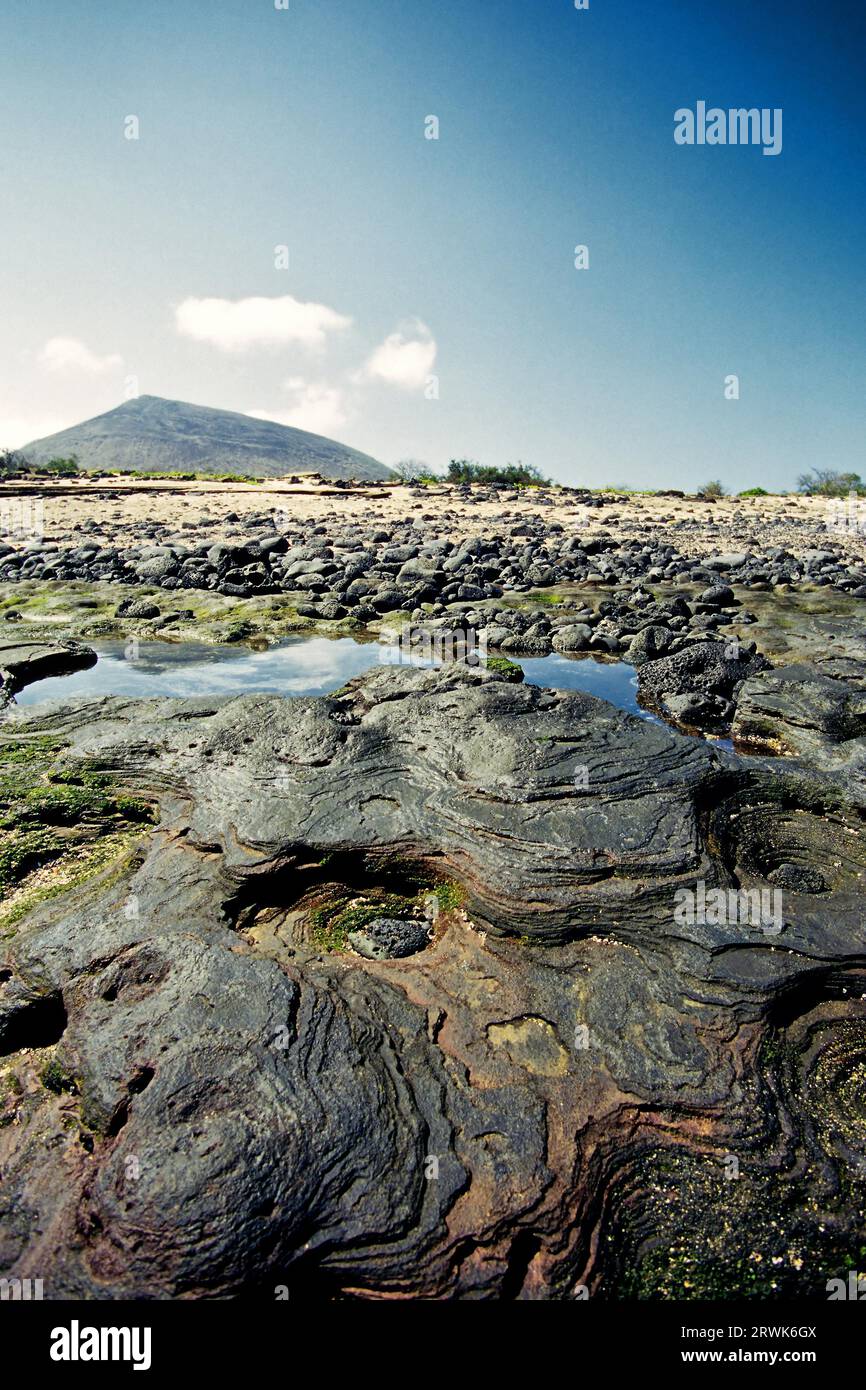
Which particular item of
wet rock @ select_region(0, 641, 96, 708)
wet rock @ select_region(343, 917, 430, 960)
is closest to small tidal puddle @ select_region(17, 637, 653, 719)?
wet rock @ select_region(0, 641, 96, 708)

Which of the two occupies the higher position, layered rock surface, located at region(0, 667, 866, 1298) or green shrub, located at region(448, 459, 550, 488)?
green shrub, located at region(448, 459, 550, 488)

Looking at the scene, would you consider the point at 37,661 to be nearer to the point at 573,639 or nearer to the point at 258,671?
the point at 258,671

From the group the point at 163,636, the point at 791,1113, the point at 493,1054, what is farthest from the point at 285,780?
the point at 163,636

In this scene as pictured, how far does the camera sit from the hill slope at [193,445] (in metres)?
116

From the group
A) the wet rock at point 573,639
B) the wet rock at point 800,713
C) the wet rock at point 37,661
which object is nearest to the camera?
the wet rock at point 800,713

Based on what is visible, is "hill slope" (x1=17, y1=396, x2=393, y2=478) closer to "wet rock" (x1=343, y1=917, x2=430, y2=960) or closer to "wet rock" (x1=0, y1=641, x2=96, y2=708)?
"wet rock" (x1=0, y1=641, x2=96, y2=708)

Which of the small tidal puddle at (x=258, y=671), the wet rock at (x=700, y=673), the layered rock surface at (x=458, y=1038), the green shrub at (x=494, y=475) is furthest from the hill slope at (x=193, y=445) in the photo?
the layered rock surface at (x=458, y=1038)

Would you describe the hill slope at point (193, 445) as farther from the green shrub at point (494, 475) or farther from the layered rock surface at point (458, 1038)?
the layered rock surface at point (458, 1038)

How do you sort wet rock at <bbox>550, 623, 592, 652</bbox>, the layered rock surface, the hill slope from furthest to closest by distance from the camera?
the hill slope → wet rock at <bbox>550, 623, 592, 652</bbox> → the layered rock surface

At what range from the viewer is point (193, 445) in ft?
420

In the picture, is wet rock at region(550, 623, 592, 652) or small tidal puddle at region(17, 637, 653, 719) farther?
wet rock at region(550, 623, 592, 652)

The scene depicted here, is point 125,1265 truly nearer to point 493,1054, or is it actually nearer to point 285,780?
point 493,1054

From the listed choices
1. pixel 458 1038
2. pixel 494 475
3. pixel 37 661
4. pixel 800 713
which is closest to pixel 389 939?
pixel 458 1038

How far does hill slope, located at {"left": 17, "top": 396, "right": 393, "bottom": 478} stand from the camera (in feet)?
382
